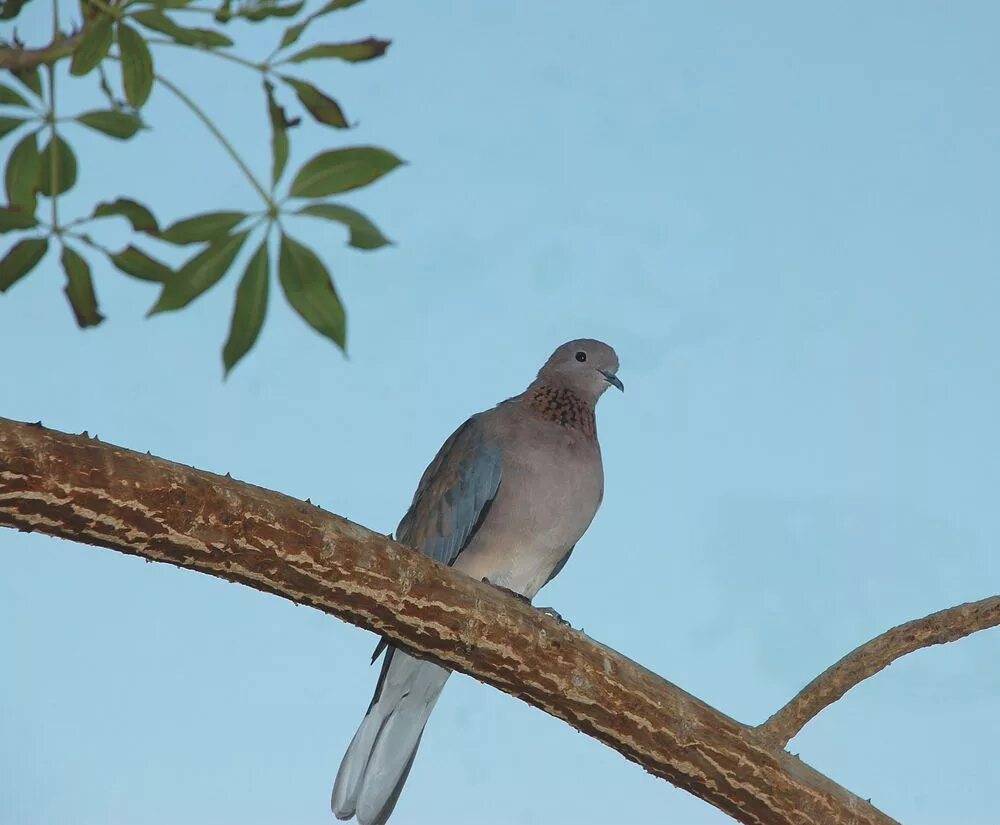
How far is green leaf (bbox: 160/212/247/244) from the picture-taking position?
178cm

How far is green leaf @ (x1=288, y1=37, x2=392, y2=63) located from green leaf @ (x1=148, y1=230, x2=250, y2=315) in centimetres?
28

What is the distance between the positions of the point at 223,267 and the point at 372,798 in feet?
10.4

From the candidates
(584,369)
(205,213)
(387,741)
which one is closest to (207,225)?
(205,213)

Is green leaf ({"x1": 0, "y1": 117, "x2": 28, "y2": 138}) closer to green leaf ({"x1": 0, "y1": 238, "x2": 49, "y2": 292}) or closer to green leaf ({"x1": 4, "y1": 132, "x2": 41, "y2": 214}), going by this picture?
green leaf ({"x1": 4, "y1": 132, "x2": 41, "y2": 214})

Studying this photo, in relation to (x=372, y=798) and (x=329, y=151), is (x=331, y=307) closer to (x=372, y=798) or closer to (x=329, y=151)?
(x=329, y=151)

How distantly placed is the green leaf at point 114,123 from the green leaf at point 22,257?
22 cm

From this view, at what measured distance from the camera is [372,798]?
14.8ft

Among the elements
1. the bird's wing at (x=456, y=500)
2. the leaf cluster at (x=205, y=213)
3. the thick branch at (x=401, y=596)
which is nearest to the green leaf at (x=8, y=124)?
the leaf cluster at (x=205, y=213)

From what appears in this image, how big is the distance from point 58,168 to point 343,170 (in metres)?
0.57

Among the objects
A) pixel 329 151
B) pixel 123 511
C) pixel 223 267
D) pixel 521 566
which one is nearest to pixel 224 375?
pixel 223 267

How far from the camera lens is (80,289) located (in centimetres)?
210

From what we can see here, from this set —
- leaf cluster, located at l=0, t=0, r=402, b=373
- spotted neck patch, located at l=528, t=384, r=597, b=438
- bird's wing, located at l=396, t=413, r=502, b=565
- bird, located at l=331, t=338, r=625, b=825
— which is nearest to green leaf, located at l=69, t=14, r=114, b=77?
leaf cluster, located at l=0, t=0, r=402, b=373

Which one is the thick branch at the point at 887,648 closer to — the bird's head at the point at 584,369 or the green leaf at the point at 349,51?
the bird's head at the point at 584,369

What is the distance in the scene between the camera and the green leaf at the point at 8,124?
2014 millimetres
